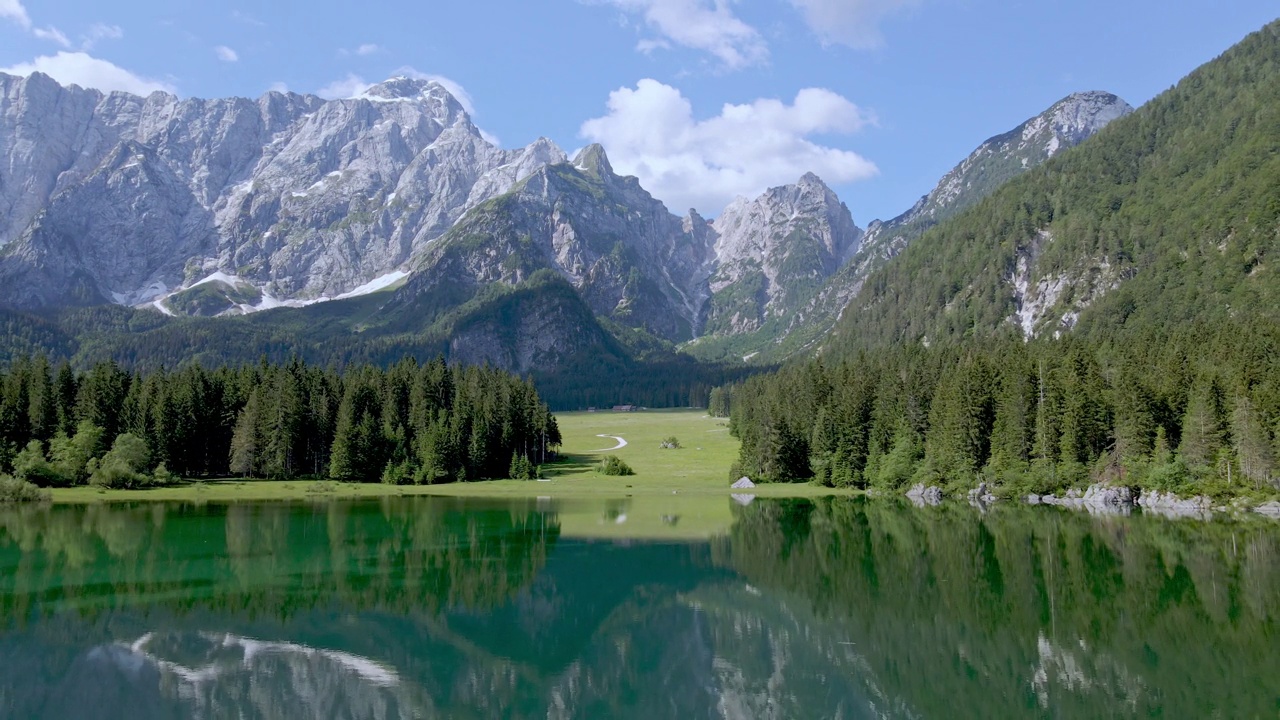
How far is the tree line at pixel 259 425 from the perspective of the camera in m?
92.6

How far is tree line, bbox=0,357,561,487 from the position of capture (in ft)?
304

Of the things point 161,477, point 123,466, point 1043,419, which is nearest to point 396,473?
point 161,477

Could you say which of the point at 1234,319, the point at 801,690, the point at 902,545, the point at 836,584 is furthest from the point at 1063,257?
the point at 801,690

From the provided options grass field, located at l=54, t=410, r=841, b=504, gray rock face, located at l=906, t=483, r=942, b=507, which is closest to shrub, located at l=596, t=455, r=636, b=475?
grass field, located at l=54, t=410, r=841, b=504

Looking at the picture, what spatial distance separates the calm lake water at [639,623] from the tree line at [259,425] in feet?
116

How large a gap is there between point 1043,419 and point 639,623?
65.1 metres

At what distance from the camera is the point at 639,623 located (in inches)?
1382

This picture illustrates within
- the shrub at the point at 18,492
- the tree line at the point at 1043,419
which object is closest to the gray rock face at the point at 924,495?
the tree line at the point at 1043,419

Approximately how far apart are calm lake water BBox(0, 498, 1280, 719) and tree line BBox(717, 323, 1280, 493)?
15.8 meters

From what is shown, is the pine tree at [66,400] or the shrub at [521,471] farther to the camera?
the shrub at [521,471]

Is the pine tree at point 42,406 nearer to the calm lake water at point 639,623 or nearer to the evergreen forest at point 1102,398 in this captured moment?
the calm lake water at point 639,623

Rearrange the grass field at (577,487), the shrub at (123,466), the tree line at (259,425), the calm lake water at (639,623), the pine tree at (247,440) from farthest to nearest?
1. the pine tree at (247,440)
2. the tree line at (259,425)
3. the shrub at (123,466)
4. the grass field at (577,487)
5. the calm lake water at (639,623)

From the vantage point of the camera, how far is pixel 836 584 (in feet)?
137

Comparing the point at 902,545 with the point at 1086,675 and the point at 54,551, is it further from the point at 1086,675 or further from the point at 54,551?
the point at 54,551
